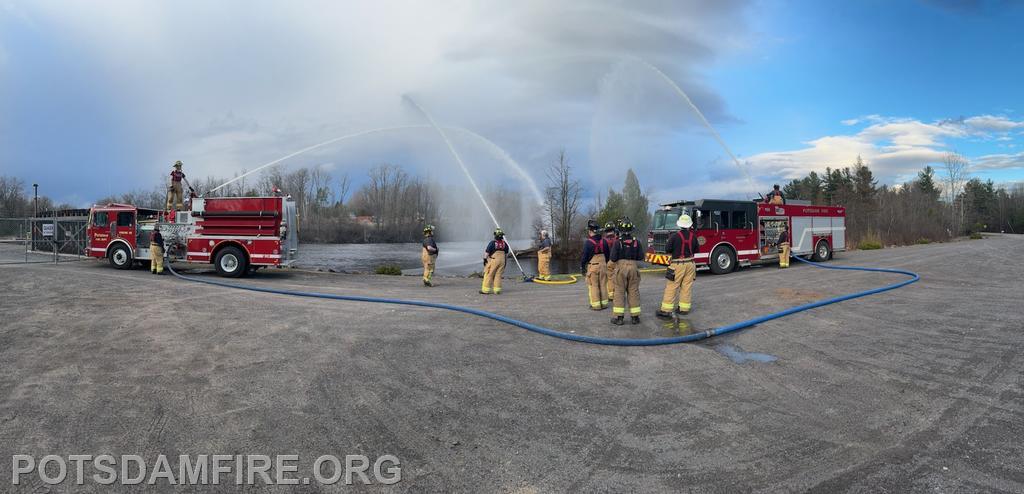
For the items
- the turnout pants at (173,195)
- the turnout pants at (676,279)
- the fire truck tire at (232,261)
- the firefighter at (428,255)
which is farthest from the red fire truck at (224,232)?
the turnout pants at (676,279)

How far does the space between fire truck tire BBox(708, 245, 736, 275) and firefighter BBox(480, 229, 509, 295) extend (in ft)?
27.3

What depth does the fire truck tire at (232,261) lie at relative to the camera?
52.8 feet

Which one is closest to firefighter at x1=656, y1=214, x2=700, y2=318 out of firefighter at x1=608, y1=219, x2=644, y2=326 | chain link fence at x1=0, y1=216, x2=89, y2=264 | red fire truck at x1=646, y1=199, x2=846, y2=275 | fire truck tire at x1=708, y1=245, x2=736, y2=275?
firefighter at x1=608, y1=219, x2=644, y2=326

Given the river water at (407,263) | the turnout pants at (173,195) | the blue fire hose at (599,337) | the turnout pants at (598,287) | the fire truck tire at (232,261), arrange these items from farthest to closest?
the river water at (407,263), the turnout pants at (173,195), the fire truck tire at (232,261), the turnout pants at (598,287), the blue fire hose at (599,337)

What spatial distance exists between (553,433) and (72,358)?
6.45 m

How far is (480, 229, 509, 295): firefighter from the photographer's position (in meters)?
13.1

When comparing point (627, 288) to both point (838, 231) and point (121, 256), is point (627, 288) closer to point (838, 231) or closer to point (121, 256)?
point (121, 256)

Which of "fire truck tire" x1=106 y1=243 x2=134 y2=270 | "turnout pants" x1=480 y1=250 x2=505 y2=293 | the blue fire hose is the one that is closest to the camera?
the blue fire hose

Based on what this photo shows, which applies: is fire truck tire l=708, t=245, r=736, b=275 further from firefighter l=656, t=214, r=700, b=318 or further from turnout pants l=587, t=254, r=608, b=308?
firefighter l=656, t=214, r=700, b=318

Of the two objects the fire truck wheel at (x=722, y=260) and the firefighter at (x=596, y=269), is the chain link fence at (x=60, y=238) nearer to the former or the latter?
the firefighter at (x=596, y=269)

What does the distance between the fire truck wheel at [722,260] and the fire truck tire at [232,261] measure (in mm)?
15890

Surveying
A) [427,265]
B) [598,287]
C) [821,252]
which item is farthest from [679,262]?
[821,252]

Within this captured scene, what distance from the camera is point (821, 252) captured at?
21328 mm

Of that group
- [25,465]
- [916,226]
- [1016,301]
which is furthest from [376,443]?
[916,226]
